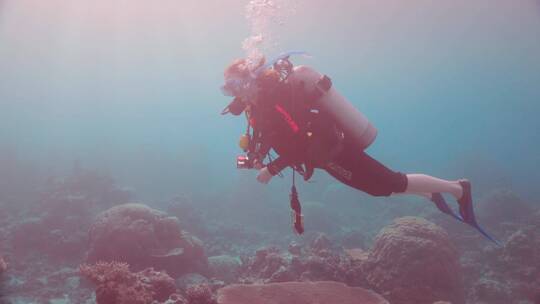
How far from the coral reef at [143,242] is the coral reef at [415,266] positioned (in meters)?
5.17

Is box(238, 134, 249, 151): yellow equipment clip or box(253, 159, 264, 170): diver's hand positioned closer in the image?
box(238, 134, 249, 151): yellow equipment clip

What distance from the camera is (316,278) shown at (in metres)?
8.09

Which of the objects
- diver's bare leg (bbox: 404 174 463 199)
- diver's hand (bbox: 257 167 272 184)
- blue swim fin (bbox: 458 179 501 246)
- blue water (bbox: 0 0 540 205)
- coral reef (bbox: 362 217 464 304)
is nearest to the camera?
diver's bare leg (bbox: 404 174 463 199)

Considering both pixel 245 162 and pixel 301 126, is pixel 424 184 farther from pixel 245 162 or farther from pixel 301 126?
pixel 245 162

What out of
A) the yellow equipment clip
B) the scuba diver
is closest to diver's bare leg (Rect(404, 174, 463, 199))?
the scuba diver

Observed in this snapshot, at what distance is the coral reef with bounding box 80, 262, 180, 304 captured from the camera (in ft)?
16.1

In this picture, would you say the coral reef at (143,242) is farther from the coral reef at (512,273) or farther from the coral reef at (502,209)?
the coral reef at (502,209)

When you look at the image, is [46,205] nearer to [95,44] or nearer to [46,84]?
[95,44]

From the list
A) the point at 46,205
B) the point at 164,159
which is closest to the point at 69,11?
the point at 164,159

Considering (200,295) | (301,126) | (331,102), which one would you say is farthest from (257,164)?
(200,295)

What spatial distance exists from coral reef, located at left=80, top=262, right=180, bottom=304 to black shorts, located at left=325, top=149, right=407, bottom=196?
292 centimetres

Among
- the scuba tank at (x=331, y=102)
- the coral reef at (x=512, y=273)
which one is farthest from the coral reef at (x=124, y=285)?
the coral reef at (x=512, y=273)

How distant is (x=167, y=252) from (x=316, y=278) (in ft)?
15.3

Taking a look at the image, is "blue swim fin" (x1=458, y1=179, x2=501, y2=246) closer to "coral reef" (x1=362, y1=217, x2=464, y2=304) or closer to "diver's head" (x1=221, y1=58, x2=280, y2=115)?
"coral reef" (x1=362, y1=217, x2=464, y2=304)
